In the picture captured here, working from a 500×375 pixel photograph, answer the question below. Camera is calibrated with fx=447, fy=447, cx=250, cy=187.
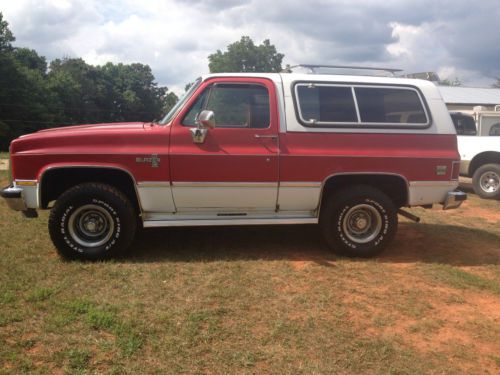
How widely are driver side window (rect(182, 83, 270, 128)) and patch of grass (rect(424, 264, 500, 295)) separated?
2460mm

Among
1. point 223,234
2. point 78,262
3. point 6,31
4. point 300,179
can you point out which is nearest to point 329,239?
point 300,179

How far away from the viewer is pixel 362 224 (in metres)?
5.39

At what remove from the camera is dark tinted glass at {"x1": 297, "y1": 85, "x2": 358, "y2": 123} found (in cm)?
511

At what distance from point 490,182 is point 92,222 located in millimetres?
8977

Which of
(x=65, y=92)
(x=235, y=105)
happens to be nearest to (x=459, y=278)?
(x=235, y=105)

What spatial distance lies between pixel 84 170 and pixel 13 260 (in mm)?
1233

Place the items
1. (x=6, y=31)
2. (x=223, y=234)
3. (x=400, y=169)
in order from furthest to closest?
(x=6, y=31) < (x=223, y=234) < (x=400, y=169)

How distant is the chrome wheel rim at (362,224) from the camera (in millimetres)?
5307

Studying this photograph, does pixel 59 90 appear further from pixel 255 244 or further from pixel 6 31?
pixel 255 244

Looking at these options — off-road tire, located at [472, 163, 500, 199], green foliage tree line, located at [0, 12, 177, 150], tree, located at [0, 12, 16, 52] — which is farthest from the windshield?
tree, located at [0, 12, 16, 52]

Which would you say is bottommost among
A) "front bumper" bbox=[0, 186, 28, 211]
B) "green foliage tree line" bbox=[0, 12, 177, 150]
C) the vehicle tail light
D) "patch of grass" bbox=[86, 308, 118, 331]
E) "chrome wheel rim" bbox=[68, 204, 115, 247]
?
"patch of grass" bbox=[86, 308, 118, 331]

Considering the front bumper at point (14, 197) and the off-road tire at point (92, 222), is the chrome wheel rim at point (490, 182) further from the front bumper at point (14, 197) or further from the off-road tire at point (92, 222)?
the front bumper at point (14, 197)

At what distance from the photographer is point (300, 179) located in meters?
5.04

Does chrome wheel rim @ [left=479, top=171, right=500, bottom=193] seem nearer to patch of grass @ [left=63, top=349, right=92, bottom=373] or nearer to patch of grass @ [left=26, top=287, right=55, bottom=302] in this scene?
patch of grass @ [left=26, top=287, right=55, bottom=302]
